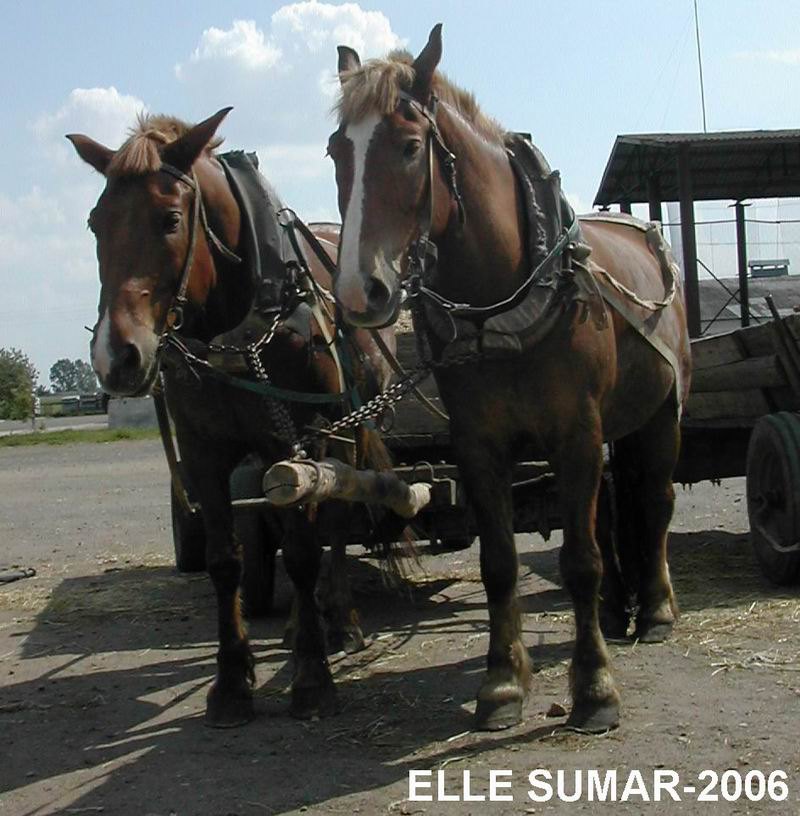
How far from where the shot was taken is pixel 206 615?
6641 millimetres

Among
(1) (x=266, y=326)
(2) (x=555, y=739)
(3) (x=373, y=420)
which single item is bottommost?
(2) (x=555, y=739)

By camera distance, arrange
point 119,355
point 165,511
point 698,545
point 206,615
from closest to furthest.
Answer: point 119,355, point 206,615, point 698,545, point 165,511

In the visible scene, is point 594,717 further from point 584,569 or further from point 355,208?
point 355,208

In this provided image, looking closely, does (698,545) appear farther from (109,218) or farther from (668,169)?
(668,169)

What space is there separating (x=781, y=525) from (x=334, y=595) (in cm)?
247

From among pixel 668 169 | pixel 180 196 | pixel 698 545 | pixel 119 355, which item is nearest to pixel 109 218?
pixel 180 196

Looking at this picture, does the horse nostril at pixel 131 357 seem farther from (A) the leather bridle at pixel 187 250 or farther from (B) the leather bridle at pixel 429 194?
(B) the leather bridle at pixel 429 194

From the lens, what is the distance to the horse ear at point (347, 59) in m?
4.05

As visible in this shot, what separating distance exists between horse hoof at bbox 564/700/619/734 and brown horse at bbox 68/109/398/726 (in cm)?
100

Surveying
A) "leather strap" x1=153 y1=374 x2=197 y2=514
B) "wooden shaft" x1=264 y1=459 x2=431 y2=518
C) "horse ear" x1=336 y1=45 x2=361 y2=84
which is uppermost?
"horse ear" x1=336 y1=45 x2=361 y2=84

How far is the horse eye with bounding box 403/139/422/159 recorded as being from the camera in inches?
Result: 145

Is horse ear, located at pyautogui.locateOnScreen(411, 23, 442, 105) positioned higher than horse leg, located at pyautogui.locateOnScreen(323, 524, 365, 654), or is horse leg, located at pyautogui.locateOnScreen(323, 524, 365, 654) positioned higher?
horse ear, located at pyautogui.locateOnScreen(411, 23, 442, 105)

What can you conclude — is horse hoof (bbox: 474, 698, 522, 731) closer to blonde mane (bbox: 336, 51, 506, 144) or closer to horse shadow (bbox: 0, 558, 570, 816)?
horse shadow (bbox: 0, 558, 570, 816)

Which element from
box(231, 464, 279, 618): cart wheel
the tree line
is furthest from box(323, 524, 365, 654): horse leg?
the tree line
